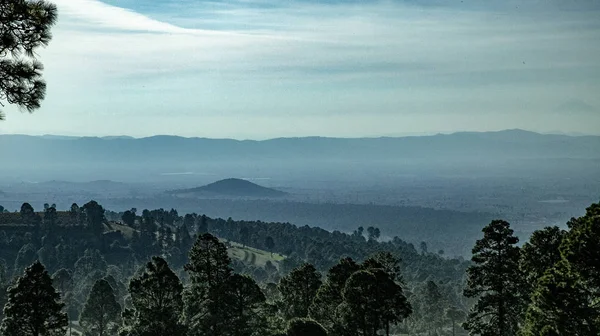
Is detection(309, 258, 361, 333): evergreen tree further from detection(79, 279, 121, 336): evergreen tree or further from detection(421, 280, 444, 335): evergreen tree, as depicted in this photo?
detection(421, 280, 444, 335): evergreen tree

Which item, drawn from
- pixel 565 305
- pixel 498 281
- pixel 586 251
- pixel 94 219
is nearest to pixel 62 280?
pixel 94 219

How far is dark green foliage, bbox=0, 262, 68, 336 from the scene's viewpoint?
37.8 m

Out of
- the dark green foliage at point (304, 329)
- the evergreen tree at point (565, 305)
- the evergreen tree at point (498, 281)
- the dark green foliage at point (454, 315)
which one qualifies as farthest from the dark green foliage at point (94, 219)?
the evergreen tree at point (565, 305)

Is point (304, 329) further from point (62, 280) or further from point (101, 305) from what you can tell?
point (62, 280)

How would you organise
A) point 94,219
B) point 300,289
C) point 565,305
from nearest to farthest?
point 565,305 → point 300,289 → point 94,219

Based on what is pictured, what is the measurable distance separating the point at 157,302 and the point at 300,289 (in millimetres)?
A: 12688

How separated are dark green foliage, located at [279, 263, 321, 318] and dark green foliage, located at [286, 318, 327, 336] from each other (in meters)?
9.34

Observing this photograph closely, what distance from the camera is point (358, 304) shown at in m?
42.3

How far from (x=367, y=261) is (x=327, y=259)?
15368 centimetres

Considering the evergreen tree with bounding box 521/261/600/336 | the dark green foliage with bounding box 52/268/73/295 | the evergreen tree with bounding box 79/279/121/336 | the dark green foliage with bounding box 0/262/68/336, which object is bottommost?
the dark green foliage with bounding box 52/268/73/295

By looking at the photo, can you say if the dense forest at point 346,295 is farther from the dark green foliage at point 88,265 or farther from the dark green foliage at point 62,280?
the dark green foliage at point 88,265

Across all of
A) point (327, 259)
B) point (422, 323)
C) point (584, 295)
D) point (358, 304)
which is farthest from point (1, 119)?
point (327, 259)

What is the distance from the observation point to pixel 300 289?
52469mm

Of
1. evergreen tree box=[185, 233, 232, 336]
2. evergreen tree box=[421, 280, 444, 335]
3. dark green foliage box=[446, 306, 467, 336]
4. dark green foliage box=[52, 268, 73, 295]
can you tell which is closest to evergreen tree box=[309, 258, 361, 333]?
evergreen tree box=[185, 233, 232, 336]
